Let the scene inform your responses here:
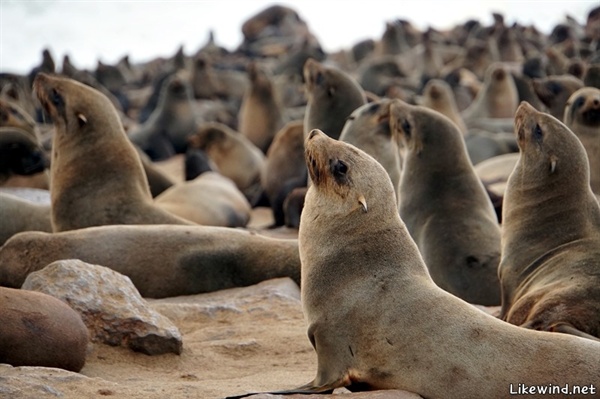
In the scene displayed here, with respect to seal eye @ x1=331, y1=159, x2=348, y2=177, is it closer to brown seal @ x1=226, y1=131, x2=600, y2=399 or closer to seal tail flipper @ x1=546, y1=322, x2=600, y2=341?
brown seal @ x1=226, y1=131, x2=600, y2=399

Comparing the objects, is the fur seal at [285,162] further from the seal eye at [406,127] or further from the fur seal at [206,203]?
the seal eye at [406,127]

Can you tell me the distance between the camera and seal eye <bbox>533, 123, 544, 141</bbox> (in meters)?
7.24

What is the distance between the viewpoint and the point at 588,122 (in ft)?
31.0

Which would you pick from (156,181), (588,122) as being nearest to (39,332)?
(588,122)

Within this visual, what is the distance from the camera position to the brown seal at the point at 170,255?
7875mm

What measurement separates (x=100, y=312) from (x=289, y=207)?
213 inches

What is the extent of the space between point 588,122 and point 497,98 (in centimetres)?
1033

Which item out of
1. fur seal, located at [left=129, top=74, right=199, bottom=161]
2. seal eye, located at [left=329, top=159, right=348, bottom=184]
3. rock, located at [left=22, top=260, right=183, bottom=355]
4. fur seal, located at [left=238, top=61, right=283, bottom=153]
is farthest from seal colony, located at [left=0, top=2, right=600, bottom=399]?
fur seal, located at [left=129, top=74, right=199, bottom=161]

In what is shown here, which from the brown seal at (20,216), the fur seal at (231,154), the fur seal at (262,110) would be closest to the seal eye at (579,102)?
the brown seal at (20,216)

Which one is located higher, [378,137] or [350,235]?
[350,235]

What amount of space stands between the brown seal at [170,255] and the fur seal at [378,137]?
69.0 inches

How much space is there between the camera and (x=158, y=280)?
7.96 meters

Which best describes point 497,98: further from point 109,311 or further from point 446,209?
point 109,311

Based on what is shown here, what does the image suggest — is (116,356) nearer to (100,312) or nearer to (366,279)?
(100,312)
